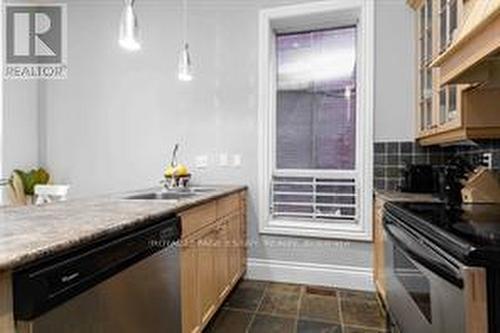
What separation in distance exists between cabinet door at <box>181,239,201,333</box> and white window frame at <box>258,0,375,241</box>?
135cm

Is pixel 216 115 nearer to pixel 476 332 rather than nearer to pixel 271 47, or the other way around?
pixel 271 47

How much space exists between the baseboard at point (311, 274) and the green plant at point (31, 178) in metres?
2.44

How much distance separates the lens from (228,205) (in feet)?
8.95

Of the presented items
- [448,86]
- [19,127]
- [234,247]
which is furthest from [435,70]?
[19,127]

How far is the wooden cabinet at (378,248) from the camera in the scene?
8.24ft

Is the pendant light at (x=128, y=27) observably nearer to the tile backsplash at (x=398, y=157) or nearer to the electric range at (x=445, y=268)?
the electric range at (x=445, y=268)

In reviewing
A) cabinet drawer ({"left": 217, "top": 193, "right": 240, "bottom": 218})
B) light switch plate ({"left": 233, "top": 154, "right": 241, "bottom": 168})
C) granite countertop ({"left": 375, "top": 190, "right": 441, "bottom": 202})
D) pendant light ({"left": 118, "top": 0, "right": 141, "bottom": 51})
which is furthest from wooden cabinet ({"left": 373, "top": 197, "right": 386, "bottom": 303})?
pendant light ({"left": 118, "top": 0, "right": 141, "bottom": 51})

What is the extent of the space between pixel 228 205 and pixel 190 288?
899mm

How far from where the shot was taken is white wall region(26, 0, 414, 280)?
3.00 m

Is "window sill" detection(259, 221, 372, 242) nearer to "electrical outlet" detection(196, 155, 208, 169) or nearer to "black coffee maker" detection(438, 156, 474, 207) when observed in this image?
"electrical outlet" detection(196, 155, 208, 169)

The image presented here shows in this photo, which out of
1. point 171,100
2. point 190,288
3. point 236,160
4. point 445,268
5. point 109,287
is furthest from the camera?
point 171,100

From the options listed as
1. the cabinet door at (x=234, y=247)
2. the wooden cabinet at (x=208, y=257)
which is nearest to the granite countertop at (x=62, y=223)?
the wooden cabinet at (x=208, y=257)

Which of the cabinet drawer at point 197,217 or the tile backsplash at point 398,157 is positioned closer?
the cabinet drawer at point 197,217

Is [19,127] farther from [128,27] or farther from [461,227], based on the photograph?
[461,227]
